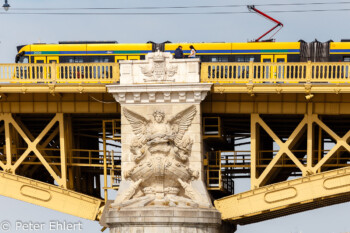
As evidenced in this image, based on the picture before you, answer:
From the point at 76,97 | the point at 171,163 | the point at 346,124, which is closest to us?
the point at 171,163

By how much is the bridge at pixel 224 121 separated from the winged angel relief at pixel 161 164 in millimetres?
2740

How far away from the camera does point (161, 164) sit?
6162cm

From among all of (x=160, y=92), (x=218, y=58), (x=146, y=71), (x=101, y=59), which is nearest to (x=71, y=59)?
(x=101, y=59)

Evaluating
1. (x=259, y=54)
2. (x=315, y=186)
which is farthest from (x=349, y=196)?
(x=259, y=54)

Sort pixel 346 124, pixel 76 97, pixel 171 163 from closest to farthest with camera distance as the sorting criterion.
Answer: pixel 171 163 < pixel 76 97 < pixel 346 124

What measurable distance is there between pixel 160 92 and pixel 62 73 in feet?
23.3

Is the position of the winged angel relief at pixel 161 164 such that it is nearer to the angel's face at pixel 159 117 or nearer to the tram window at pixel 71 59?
the angel's face at pixel 159 117

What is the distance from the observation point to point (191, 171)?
62594mm

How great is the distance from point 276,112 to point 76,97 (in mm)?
10536

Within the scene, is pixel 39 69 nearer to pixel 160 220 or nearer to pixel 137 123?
pixel 137 123

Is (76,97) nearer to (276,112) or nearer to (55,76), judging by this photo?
(55,76)

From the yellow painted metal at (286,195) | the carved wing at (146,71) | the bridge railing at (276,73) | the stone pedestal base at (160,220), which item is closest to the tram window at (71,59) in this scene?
the bridge railing at (276,73)

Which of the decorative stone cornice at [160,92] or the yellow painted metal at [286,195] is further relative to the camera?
the yellow painted metal at [286,195]

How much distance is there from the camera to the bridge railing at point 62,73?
213 feet
